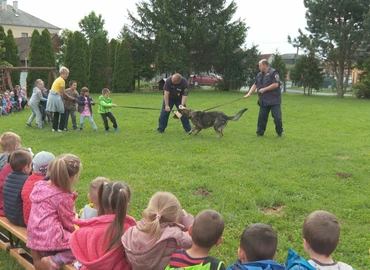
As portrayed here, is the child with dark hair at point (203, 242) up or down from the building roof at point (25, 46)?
down

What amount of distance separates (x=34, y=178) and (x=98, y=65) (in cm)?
2562

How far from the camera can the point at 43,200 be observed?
3254 mm

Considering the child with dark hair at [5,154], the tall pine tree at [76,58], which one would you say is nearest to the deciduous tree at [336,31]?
the tall pine tree at [76,58]

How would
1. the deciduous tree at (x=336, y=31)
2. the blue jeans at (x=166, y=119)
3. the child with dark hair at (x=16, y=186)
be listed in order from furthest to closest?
the deciduous tree at (x=336, y=31) → the blue jeans at (x=166, y=119) → the child with dark hair at (x=16, y=186)

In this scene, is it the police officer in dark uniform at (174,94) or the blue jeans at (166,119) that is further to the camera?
the blue jeans at (166,119)

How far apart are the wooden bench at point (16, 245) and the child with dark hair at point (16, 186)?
8 centimetres

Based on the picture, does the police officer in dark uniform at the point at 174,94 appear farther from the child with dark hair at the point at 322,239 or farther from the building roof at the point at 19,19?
the building roof at the point at 19,19

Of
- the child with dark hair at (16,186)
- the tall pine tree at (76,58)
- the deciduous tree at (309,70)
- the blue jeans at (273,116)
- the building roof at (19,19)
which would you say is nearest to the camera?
the child with dark hair at (16,186)

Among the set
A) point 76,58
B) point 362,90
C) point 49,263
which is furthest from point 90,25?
point 49,263

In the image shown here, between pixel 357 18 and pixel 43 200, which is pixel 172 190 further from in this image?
pixel 357 18

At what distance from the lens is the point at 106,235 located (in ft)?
9.18

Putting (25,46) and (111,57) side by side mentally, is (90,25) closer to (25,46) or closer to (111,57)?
(25,46)

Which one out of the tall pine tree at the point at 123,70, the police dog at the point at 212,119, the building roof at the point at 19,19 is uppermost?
the building roof at the point at 19,19

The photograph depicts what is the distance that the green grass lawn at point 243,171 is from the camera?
4328 millimetres
